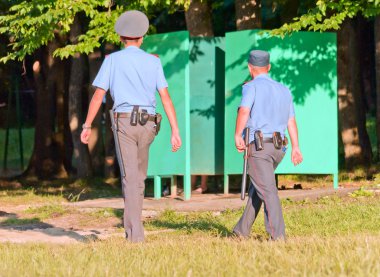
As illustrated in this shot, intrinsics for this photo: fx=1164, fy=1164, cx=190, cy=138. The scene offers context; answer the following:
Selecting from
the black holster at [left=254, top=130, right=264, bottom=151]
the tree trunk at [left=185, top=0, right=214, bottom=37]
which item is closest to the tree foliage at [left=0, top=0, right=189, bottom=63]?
the tree trunk at [left=185, top=0, right=214, bottom=37]

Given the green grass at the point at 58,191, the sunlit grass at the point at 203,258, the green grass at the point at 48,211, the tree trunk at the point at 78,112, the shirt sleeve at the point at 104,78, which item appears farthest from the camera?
the tree trunk at the point at 78,112

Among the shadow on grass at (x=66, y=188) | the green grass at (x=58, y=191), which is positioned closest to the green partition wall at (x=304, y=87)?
the green grass at (x=58, y=191)

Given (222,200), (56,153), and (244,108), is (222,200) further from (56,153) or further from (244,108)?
(56,153)

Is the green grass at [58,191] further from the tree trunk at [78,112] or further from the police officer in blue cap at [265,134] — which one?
the police officer in blue cap at [265,134]

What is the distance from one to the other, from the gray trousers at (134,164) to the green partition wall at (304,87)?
749 centimetres

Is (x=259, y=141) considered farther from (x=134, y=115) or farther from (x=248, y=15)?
(x=248, y=15)

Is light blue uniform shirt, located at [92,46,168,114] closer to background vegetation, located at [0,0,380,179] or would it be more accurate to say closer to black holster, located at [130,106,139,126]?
black holster, located at [130,106,139,126]

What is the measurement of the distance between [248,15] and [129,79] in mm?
9991

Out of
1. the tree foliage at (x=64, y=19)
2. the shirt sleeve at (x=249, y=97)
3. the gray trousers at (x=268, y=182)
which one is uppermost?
the tree foliage at (x=64, y=19)

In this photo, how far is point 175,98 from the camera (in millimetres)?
18219

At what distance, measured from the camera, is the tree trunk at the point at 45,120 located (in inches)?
1104

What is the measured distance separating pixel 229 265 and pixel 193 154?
34.0 feet

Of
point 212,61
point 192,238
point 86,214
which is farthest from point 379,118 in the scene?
point 192,238

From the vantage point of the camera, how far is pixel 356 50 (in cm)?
2638
